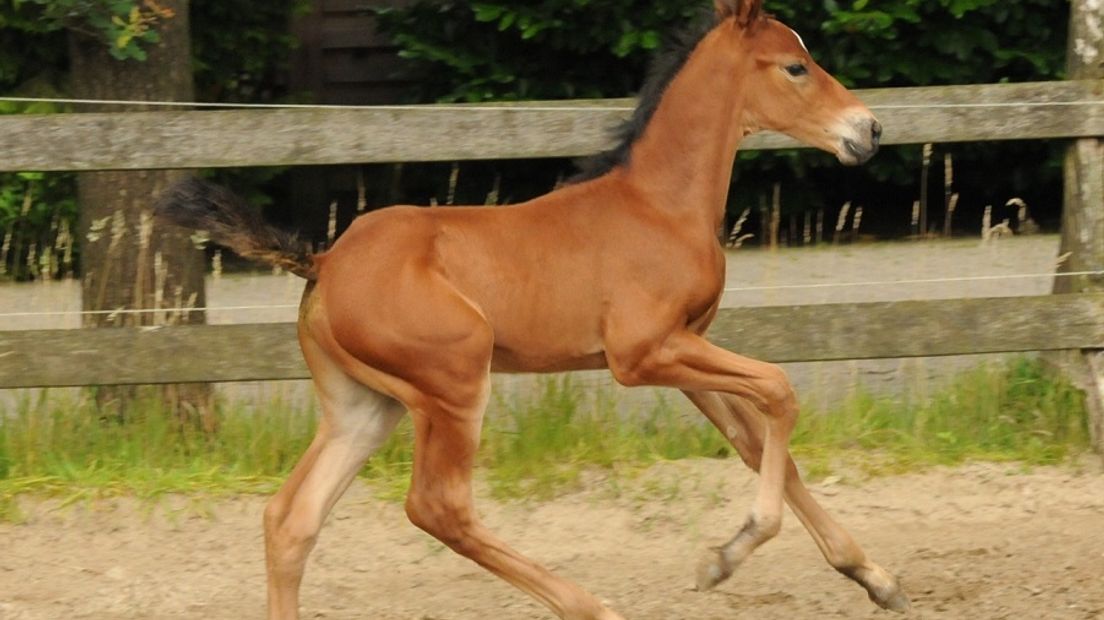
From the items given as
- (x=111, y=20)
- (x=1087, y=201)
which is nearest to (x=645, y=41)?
(x=1087, y=201)

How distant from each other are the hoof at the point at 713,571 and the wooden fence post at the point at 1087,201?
2.06m

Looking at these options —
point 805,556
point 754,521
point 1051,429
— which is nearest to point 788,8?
point 1051,429

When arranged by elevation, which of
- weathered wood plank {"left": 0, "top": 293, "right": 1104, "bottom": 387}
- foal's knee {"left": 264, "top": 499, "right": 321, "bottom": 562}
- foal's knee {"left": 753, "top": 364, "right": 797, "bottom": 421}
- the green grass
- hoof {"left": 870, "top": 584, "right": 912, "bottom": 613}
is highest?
foal's knee {"left": 753, "top": 364, "right": 797, "bottom": 421}

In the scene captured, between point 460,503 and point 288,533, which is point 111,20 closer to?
point 288,533

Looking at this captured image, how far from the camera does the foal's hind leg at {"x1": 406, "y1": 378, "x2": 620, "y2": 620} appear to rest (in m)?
4.00

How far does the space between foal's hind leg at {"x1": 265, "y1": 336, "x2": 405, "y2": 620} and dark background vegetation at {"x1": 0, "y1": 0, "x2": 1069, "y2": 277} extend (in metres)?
4.78

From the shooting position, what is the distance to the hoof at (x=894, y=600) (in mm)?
4328

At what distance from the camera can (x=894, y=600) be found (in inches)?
171

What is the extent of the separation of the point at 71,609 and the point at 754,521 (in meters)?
2.12

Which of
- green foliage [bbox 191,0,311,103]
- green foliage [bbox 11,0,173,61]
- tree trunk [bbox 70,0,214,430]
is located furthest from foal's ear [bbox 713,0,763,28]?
green foliage [bbox 191,0,311,103]

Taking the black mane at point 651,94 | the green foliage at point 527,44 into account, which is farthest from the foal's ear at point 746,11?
the green foliage at point 527,44

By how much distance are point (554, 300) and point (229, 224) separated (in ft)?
Answer: 2.95

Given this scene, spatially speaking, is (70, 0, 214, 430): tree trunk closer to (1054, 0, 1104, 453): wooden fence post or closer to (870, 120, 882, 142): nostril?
(870, 120, 882, 142): nostril

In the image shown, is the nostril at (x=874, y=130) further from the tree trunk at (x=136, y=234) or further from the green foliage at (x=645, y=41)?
the green foliage at (x=645, y=41)
